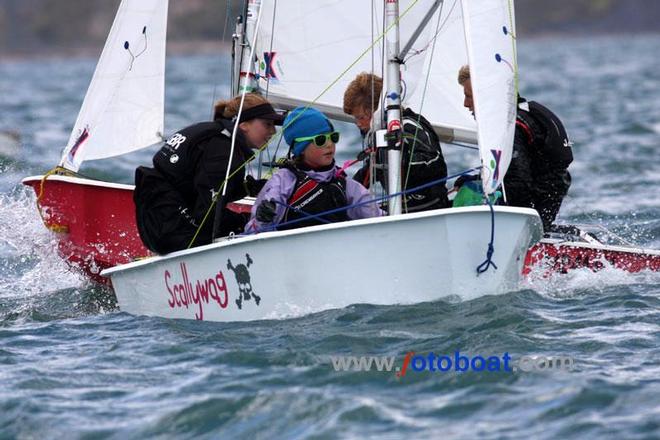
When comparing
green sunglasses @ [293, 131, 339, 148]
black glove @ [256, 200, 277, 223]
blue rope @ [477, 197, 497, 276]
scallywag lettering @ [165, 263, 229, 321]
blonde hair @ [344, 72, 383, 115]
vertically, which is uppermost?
blonde hair @ [344, 72, 383, 115]

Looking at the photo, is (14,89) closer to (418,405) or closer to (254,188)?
(254,188)

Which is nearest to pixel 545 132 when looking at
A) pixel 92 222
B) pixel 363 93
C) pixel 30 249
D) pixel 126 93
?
pixel 363 93

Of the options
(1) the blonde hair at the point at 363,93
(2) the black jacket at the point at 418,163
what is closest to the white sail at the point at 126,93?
(1) the blonde hair at the point at 363,93

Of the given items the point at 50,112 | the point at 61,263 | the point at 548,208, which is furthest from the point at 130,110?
the point at 50,112

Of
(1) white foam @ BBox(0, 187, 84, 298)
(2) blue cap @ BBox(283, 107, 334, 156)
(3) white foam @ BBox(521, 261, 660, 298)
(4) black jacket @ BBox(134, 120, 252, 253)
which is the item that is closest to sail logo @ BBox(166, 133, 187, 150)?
(4) black jacket @ BBox(134, 120, 252, 253)

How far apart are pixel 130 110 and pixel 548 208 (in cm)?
245

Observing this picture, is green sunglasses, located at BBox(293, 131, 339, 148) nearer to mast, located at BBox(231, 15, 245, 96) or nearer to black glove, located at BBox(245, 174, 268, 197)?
black glove, located at BBox(245, 174, 268, 197)

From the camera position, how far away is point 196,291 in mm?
5809

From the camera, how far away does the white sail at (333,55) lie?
7371 millimetres

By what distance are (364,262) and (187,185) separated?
3.91 ft

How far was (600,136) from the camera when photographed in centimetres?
1666

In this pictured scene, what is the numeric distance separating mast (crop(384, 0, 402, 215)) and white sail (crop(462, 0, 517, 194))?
17.1 inches

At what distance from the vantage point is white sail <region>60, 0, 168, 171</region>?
7234 mm

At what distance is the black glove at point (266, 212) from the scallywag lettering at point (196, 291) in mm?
347
